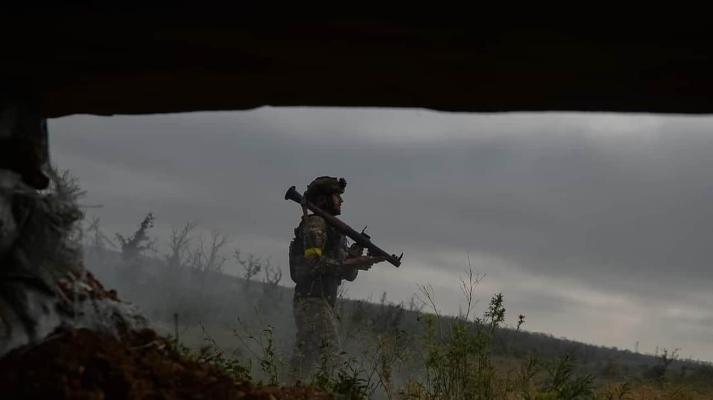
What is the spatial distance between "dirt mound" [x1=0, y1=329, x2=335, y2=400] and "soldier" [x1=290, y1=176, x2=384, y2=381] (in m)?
5.82

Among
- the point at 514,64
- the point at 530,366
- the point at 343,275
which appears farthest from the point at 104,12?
the point at 343,275

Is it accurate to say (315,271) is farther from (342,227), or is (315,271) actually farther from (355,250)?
(355,250)

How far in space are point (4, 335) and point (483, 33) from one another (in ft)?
5.04

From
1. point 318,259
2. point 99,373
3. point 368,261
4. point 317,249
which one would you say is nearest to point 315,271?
point 318,259

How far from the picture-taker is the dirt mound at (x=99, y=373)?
188 cm

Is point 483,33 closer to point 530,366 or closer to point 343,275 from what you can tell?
point 530,366

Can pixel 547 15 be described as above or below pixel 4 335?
above

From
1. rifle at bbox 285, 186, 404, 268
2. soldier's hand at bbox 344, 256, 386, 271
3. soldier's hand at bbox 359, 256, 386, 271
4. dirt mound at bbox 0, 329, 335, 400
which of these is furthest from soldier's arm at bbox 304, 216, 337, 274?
dirt mound at bbox 0, 329, 335, 400

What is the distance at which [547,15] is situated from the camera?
1648mm

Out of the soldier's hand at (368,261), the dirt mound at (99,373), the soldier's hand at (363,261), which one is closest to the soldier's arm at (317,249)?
the soldier's hand at (363,261)

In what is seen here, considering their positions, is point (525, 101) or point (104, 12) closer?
point (104, 12)

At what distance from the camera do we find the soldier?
320 inches

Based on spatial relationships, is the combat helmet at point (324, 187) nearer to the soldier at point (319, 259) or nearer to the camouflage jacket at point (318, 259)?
the soldier at point (319, 259)

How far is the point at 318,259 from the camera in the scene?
8086 mm
